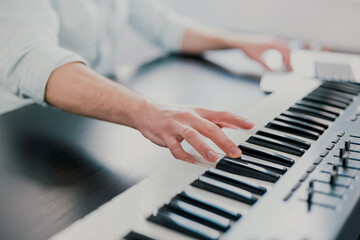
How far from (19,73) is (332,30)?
4.96ft

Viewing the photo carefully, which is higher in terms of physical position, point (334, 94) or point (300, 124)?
point (334, 94)

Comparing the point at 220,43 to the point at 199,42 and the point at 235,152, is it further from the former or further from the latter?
the point at 235,152

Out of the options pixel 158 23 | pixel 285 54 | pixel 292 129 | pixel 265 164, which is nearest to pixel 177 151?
pixel 265 164

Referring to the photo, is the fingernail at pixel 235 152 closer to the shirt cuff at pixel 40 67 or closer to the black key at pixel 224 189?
the black key at pixel 224 189

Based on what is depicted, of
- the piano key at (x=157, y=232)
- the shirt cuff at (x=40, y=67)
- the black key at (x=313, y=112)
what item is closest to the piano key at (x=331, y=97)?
the black key at (x=313, y=112)

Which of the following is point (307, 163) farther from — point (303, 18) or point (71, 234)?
point (303, 18)

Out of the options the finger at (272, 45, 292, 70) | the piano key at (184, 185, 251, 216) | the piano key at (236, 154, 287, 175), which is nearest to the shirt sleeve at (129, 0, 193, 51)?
the finger at (272, 45, 292, 70)

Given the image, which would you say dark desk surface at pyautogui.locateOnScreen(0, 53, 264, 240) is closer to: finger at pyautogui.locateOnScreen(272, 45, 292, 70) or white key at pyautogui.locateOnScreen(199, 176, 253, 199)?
white key at pyautogui.locateOnScreen(199, 176, 253, 199)

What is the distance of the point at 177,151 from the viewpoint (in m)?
0.76

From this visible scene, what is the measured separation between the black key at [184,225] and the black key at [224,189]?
8 centimetres

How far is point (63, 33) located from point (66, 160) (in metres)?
0.57

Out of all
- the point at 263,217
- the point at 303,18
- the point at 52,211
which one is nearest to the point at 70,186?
the point at 52,211

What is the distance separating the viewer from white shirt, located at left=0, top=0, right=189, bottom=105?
3.06ft

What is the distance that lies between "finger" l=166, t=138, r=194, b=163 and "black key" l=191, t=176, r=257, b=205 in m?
0.08
